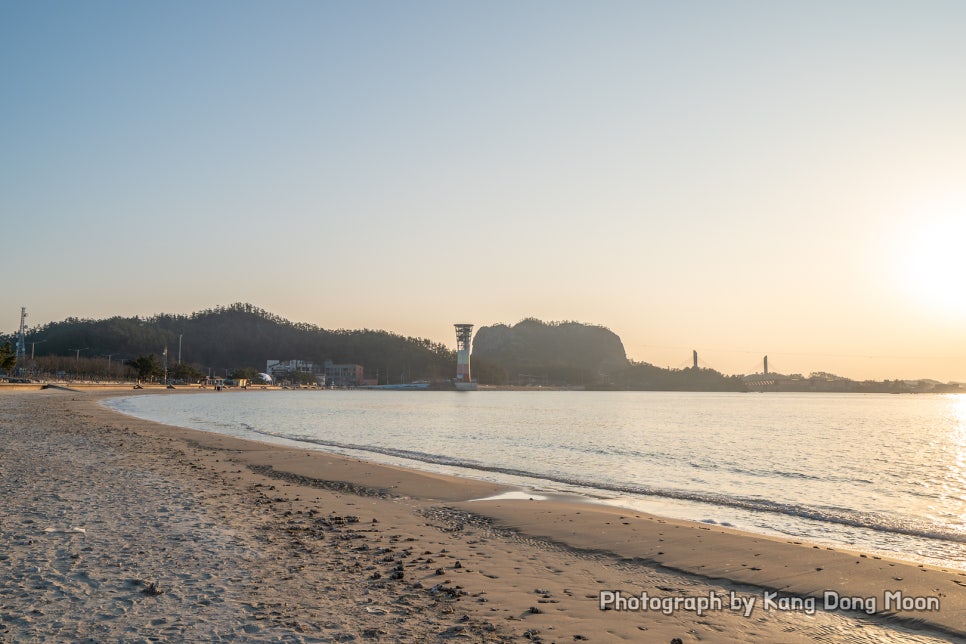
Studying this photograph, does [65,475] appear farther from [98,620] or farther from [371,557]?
[98,620]

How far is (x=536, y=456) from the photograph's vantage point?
30.6 metres

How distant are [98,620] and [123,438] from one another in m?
26.8

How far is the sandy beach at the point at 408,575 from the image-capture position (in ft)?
21.8

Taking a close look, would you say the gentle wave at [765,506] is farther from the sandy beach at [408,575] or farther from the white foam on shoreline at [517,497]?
the sandy beach at [408,575]

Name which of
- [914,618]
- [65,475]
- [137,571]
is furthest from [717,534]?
[65,475]

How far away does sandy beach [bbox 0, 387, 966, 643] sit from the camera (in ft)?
21.8

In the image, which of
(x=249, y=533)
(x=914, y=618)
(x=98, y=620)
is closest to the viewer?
(x=98, y=620)

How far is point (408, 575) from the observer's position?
28.3ft

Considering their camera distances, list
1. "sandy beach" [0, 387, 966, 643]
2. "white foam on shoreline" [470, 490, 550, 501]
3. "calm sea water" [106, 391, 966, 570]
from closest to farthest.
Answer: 1. "sandy beach" [0, 387, 966, 643]
2. "calm sea water" [106, 391, 966, 570]
3. "white foam on shoreline" [470, 490, 550, 501]

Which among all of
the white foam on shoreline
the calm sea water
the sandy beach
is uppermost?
the sandy beach

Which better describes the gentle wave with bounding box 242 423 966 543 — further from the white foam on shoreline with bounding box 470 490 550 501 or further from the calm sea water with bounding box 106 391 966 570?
the white foam on shoreline with bounding box 470 490 550 501

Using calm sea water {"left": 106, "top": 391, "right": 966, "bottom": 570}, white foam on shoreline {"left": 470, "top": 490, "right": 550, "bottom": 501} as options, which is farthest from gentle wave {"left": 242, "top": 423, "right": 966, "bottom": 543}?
white foam on shoreline {"left": 470, "top": 490, "right": 550, "bottom": 501}

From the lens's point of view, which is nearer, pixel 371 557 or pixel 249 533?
pixel 371 557

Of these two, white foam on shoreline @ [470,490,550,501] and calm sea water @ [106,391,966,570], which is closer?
calm sea water @ [106,391,966,570]
